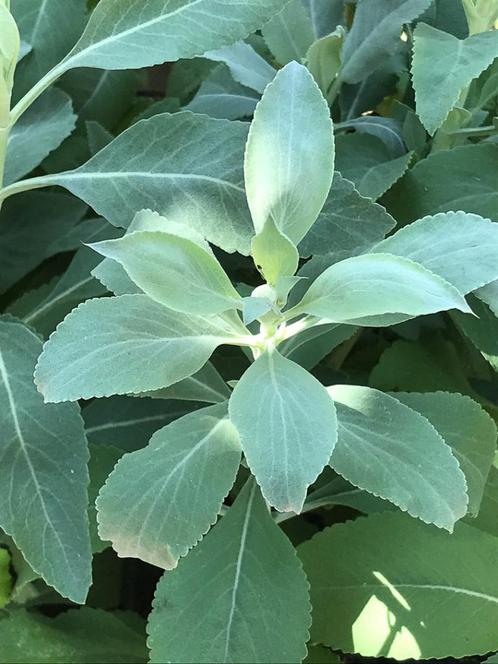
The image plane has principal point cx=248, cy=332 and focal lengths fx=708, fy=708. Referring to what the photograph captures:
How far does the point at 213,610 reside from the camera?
0.50 meters

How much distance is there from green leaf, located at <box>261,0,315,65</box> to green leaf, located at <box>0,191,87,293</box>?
254 millimetres

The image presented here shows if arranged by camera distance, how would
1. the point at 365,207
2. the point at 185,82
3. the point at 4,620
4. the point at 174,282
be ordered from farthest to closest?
the point at 185,82, the point at 4,620, the point at 365,207, the point at 174,282

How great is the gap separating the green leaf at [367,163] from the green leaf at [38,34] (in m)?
0.30

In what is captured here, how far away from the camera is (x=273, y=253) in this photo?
1.40 ft

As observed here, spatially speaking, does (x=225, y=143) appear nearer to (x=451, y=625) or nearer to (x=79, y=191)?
(x=79, y=191)

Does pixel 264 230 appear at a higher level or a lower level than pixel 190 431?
higher

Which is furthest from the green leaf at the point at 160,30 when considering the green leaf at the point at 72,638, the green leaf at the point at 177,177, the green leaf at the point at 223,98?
the green leaf at the point at 72,638

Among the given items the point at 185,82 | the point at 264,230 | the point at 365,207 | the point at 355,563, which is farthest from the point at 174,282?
the point at 185,82

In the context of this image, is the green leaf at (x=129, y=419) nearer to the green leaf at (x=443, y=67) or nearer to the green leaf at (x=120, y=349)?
the green leaf at (x=120, y=349)

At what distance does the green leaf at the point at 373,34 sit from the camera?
630mm

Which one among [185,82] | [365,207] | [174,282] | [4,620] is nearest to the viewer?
[174,282]

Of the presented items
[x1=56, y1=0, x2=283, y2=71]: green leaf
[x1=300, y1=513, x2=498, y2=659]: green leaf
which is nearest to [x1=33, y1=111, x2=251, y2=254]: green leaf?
[x1=56, y1=0, x2=283, y2=71]: green leaf

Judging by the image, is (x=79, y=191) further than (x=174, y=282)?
Yes

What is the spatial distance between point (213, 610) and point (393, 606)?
0.15 meters
